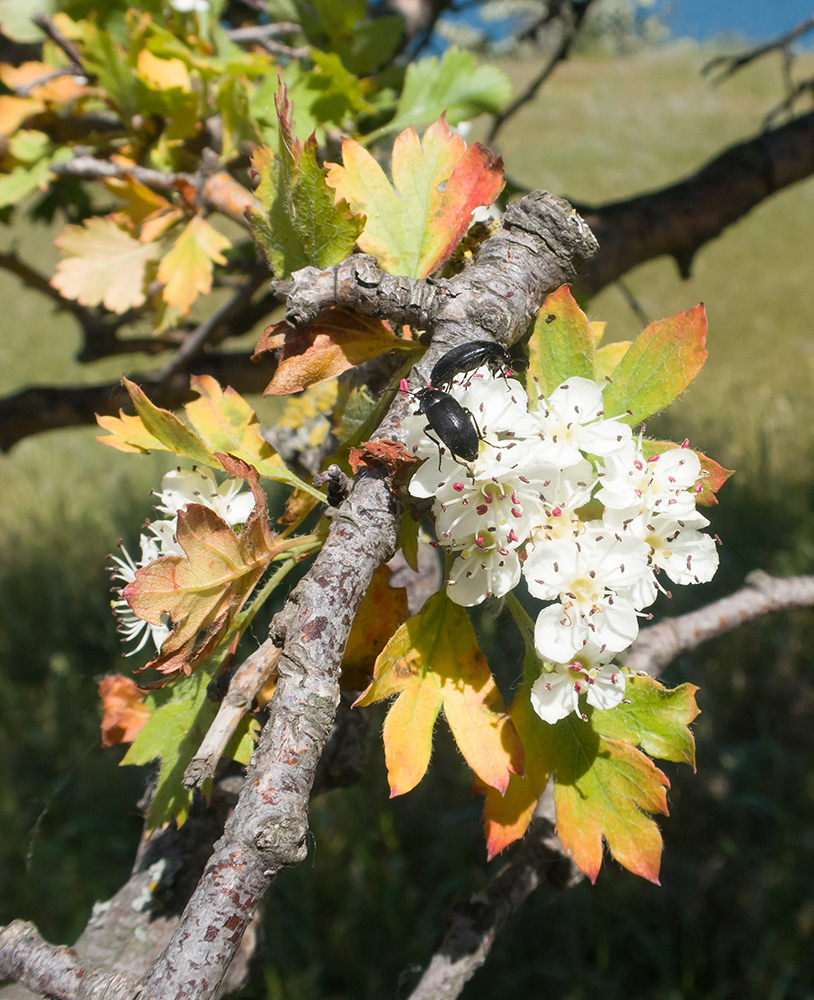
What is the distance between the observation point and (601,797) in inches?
25.8

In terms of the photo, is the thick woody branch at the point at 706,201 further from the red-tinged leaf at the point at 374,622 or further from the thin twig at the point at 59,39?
the red-tinged leaf at the point at 374,622

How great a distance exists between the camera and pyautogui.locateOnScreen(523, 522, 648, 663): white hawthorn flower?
58 cm

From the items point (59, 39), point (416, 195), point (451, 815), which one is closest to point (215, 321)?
point (59, 39)

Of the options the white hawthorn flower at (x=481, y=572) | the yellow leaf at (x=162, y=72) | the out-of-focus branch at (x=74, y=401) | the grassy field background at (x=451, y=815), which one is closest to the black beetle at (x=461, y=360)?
the white hawthorn flower at (x=481, y=572)

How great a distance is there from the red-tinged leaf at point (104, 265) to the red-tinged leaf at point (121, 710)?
58 cm

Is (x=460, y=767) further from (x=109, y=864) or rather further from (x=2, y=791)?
(x=2, y=791)

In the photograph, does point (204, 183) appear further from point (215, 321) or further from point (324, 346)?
point (324, 346)

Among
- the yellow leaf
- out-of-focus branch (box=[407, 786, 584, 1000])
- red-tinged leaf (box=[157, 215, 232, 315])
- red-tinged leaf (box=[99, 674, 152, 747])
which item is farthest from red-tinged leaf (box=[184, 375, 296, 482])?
the yellow leaf

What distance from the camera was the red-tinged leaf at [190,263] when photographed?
1.08 metres

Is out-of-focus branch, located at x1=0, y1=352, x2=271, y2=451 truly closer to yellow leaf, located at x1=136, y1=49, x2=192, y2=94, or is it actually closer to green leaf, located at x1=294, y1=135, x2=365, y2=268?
yellow leaf, located at x1=136, y1=49, x2=192, y2=94

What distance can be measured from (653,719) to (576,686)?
0.09m

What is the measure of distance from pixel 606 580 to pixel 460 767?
2031mm

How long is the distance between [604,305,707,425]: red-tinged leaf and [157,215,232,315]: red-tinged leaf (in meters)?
0.62

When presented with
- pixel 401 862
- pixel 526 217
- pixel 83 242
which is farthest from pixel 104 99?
pixel 401 862
